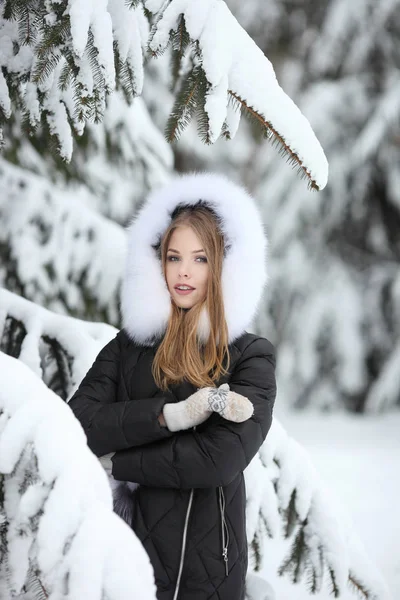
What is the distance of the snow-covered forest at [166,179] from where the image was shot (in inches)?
44.6

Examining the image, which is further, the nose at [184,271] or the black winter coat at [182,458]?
the nose at [184,271]

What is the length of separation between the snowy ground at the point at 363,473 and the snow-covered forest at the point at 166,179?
0.28 feet

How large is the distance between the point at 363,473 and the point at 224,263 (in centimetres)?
379

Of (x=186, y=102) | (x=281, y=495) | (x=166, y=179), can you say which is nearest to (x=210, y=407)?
(x=186, y=102)

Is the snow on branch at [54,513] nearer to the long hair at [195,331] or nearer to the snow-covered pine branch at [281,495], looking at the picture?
the long hair at [195,331]

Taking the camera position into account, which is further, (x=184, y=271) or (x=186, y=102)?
(x=184, y=271)

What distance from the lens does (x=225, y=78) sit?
1470 millimetres

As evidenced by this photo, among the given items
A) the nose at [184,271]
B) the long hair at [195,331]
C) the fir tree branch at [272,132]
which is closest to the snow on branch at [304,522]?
the long hair at [195,331]

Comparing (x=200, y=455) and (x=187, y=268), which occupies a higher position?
(x=187, y=268)

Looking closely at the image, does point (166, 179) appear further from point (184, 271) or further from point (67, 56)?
point (67, 56)

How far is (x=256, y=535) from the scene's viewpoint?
7.70 feet

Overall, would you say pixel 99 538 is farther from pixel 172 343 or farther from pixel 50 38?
pixel 50 38

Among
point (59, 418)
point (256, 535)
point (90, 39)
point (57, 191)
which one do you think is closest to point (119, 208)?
point (57, 191)

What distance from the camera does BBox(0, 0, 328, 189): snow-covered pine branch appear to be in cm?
147
